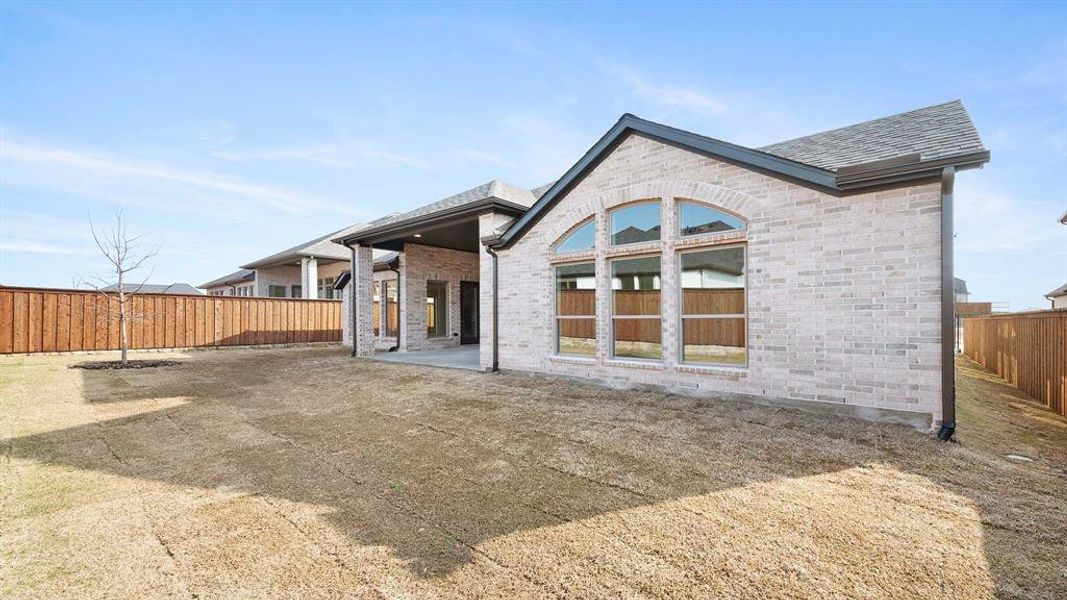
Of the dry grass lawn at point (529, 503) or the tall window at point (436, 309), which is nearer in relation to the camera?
the dry grass lawn at point (529, 503)

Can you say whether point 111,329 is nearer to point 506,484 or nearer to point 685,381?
point 506,484

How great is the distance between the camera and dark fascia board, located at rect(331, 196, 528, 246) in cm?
947

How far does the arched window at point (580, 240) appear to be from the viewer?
8.09 m

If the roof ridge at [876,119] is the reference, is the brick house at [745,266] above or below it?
below

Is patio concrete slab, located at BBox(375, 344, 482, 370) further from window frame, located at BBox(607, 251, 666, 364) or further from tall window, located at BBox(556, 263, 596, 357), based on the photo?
window frame, located at BBox(607, 251, 666, 364)

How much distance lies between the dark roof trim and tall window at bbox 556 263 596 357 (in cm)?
145

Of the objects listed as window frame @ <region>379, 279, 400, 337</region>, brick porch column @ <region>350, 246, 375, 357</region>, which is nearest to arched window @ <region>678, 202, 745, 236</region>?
brick porch column @ <region>350, 246, 375, 357</region>

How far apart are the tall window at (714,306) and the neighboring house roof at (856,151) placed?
1424 mm

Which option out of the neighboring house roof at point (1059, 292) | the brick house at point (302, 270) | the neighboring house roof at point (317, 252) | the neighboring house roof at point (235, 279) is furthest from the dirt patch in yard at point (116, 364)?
the neighboring house roof at point (1059, 292)

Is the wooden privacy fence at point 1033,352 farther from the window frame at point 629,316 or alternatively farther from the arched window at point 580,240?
the arched window at point 580,240

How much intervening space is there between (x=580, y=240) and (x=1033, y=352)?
918 centimetres

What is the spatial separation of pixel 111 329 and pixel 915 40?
22564 mm

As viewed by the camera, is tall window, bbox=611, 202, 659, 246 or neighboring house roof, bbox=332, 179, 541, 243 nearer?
tall window, bbox=611, 202, 659, 246

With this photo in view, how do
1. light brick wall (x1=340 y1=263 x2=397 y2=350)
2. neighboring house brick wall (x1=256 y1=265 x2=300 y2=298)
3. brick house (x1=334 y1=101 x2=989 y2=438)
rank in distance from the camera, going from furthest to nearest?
neighboring house brick wall (x1=256 y1=265 x2=300 y2=298) → light brick wall (x1=340 y1=263 x2=397 y2=350) → brick house (x1=334 y1=101 x2=989 y2=438)
